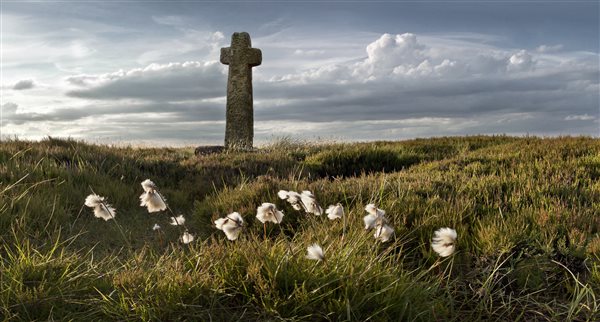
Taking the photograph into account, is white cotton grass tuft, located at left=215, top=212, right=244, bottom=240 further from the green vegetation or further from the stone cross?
the stone cross

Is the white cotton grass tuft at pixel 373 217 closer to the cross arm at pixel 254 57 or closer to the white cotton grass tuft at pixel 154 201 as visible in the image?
the white cotton grass tuft at pixel 154 201

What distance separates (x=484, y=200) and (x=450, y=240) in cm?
328

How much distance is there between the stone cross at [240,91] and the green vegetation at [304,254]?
32.3 feet

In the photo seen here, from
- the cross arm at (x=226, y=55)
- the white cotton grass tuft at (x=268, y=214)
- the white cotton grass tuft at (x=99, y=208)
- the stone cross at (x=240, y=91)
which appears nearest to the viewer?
the white cotton grass tuft at (x=268, y=214)

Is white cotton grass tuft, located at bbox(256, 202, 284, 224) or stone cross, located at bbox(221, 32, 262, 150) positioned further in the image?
stone cross, located at bbox(221, 32, 262, 150)

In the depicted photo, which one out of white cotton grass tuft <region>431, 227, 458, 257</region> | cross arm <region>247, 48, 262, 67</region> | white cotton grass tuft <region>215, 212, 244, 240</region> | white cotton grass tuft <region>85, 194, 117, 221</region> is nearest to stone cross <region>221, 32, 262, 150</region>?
cross arm <region>247, 48, 262, 67</region>

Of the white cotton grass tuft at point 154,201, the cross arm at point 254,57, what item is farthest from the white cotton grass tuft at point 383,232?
the cross arm at point 254,57

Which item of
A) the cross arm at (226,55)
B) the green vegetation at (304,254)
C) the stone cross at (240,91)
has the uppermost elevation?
the cross arm at (226,55)

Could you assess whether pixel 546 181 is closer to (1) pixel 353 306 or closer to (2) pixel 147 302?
(1) pixel 353 306

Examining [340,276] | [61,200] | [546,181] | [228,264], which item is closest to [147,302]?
[228,264]

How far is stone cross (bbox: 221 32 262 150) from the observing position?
19.1m

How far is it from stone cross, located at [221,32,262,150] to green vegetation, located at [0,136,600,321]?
985 centimetres

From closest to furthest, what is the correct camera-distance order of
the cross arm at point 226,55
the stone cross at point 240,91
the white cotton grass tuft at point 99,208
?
the white cotton grass tuft at point 99,208, the stone cross at point 240,91, the cross arm at point 226,55

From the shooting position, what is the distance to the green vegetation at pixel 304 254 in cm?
322
